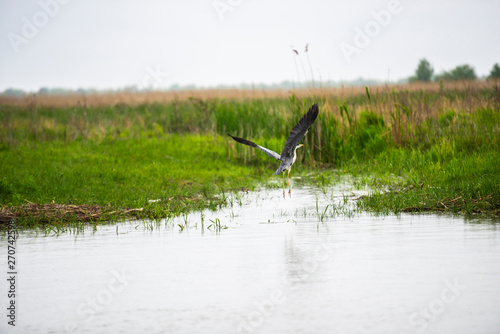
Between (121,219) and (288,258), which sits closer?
(288,258)

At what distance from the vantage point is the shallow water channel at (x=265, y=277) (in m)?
4.94

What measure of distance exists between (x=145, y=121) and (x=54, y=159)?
8981 millimetres

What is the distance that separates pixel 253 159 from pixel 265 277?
9.43m

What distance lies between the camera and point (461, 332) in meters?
4.58

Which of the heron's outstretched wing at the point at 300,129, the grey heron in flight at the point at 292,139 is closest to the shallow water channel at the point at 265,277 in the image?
the grey heron in flight at the point at 292,139

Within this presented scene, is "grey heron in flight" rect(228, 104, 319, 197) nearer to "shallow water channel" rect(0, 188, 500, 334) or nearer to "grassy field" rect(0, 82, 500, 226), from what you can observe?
"grassy field" rect(0, 82, 500, 226)

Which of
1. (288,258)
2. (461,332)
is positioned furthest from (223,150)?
(461,332)

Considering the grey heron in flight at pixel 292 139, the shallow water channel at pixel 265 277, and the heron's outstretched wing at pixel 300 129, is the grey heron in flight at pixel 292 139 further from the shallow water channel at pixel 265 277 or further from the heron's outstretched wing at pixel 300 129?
the shallow water channel at pixel 265 277

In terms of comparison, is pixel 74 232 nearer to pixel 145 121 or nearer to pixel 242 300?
pixel 242 300

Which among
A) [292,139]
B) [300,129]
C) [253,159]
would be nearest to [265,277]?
[300,129]

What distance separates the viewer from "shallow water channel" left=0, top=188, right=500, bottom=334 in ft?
16.2

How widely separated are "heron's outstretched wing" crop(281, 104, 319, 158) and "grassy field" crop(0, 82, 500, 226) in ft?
5.28

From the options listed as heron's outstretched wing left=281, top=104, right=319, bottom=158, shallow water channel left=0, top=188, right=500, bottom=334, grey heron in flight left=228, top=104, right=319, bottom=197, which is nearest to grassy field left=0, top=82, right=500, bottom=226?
shallow water channel left=0, top=188, right=500, bottom=334

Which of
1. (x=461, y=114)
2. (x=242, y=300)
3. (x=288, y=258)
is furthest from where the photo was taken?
(x=461, y=114)
